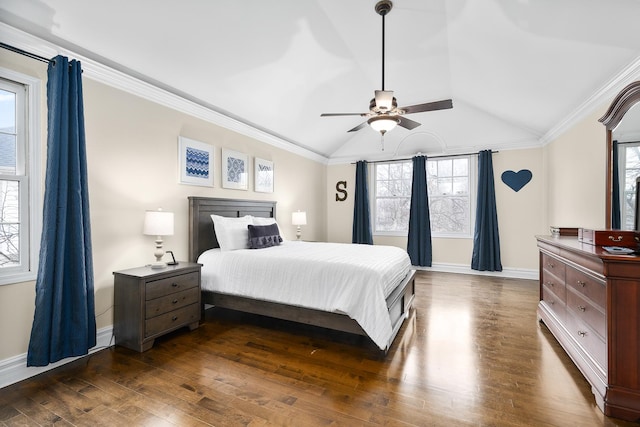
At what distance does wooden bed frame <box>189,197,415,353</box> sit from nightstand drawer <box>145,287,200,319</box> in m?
0.29

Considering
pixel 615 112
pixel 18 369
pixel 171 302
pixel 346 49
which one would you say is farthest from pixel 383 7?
pixel 18 369

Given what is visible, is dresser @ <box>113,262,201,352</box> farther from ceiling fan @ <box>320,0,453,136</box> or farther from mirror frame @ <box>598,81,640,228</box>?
mirror frame @ <box>598,81,640,228</box>

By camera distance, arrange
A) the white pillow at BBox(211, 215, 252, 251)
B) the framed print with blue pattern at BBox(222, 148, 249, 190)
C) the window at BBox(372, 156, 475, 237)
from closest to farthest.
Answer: the white pillow at BBox(211, 215, 252, 251), the framed print with blue pattern at BBox(222, 148, 249, 190), the window at BBox(372, 156, 475, 237)

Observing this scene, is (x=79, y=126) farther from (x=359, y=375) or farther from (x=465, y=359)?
(x=465, y=359)

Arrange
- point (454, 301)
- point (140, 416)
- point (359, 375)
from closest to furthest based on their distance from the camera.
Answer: point (140, 416)
point (359, 375)
point (454, 301)

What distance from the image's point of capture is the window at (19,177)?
2188 mm

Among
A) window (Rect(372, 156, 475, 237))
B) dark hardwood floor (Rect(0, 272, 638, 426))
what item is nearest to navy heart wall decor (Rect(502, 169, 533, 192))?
window (Rect(372, 156, 475, 237))

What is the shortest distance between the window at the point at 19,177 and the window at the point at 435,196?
215 inches

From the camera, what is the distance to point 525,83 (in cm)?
359

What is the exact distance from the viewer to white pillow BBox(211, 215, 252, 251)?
350cm

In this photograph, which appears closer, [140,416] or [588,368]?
[140,416]

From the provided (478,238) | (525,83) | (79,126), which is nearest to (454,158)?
(478,238)

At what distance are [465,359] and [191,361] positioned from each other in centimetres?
226

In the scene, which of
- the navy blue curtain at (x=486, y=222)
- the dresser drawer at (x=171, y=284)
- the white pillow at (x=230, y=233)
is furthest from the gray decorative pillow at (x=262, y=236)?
the navy blue curtain at (x=486, y=222)
